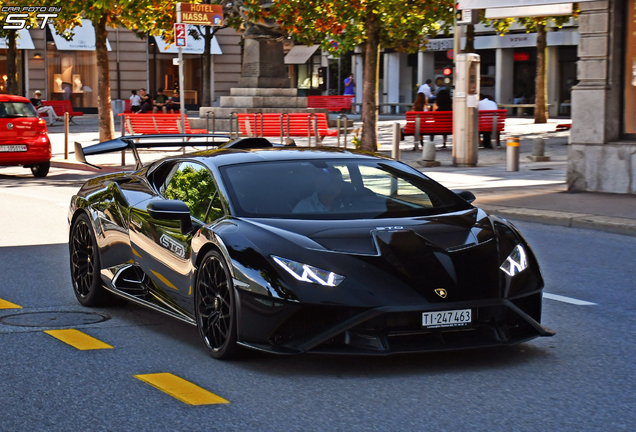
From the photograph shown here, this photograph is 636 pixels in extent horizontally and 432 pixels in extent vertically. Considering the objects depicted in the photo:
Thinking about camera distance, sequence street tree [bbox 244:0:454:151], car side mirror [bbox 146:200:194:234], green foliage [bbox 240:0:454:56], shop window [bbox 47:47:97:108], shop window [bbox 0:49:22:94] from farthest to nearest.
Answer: shop window [bbox 47:47:97:108], shop window [bbox 0:49:22:94], street tree [bbox 244:0:454:151], green foliage [bbox 240:0:454:56], car side mirror [bbox 146:200:194:234]

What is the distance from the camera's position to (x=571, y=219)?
40.3 ft

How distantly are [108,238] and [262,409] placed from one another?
286 cm

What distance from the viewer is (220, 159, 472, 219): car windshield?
5.93 m

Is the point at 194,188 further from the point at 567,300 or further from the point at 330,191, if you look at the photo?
the point at 567,300

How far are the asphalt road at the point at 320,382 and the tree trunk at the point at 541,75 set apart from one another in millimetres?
29243

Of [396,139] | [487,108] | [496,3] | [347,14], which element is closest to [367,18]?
[347,14]

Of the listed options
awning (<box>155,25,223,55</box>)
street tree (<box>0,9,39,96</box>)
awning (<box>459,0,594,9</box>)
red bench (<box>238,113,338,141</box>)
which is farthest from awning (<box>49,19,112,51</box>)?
awning (<box>459,0,594,9</box>)

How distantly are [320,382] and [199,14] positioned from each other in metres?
18.6

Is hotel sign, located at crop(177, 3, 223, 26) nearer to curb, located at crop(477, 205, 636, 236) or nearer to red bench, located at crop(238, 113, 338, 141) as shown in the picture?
red bench, located at crop(238, 113, 338, 141)

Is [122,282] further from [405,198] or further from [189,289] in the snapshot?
[405,198]

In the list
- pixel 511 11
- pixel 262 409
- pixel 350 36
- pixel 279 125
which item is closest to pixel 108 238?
pixel 262 409

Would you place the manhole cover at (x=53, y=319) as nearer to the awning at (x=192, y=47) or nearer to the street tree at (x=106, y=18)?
the street tree at (x=106, y=18)

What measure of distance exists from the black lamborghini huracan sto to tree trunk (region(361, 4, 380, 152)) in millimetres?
17953

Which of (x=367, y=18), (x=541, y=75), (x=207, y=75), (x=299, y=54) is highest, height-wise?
(x=299, y=54)
